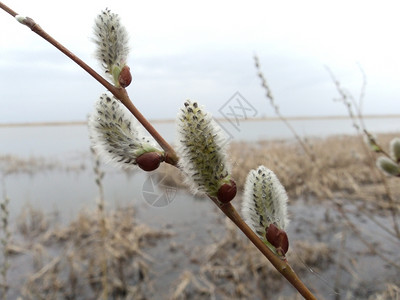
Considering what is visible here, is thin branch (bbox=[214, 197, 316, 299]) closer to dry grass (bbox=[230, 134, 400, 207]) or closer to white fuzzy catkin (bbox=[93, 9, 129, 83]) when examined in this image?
white fuzzy catkin (bbox=[93, 9, 129, 83])

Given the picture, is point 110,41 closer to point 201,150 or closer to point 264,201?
point 201,150

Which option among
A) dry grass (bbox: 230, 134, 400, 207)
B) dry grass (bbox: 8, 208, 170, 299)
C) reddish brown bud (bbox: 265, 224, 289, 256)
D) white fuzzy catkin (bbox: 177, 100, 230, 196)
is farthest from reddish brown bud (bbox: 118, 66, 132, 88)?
dry grass (bbox: 230, 134, 400, 207)

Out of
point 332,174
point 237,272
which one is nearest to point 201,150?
point 237,272

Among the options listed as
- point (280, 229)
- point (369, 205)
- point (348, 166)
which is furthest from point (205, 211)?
point (280, 229)

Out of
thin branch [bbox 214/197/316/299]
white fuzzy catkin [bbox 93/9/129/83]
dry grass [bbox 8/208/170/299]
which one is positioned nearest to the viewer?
thin branch [bbox 214/197/316/299]

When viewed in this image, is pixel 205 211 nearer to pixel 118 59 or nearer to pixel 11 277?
pixel 11 277

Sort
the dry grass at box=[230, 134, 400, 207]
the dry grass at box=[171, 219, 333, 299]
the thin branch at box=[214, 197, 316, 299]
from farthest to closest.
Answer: the dry grass at box=[230, 134, 400, 207] → the dry grass at box=[171, 219, 333, 299] → the thin branch at box=[214, 197, 316, 299]

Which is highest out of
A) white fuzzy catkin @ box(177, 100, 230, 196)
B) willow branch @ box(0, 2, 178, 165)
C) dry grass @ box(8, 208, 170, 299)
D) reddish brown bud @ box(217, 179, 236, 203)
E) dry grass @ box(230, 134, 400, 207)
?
willow branch @ box(0, 2, 178, 165)

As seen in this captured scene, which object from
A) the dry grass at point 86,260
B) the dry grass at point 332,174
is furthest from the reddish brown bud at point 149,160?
the dry grass at point 332,174

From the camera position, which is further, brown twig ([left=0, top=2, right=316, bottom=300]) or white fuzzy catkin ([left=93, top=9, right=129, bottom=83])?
white fuzzy catkin ([left=93, top=9, right=129, bottom=83])

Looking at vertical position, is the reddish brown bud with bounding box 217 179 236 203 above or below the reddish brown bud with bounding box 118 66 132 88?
below
